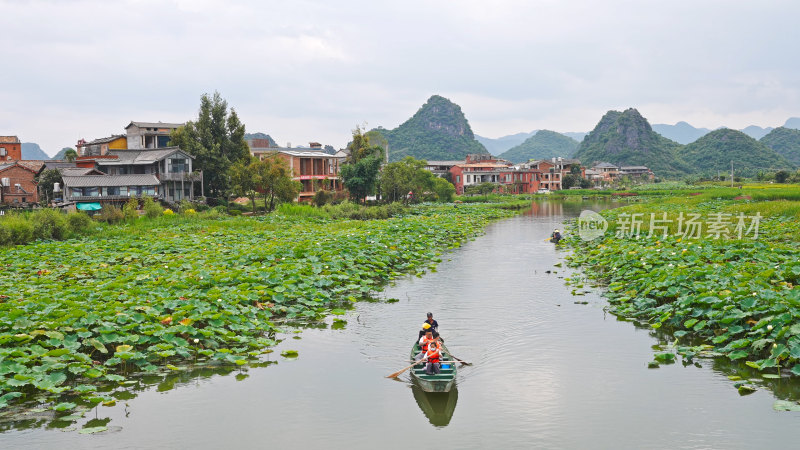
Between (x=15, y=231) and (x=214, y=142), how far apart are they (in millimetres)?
26439

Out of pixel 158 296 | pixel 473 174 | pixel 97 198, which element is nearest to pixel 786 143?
pixel 473 174

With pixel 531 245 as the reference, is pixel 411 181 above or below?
above

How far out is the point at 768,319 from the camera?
34.2ft

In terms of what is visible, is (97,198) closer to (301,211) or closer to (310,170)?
(301,211)

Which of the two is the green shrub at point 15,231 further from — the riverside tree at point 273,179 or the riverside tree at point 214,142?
the riverside tree at point 214,142

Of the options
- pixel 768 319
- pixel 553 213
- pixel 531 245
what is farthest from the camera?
pixel 553 213

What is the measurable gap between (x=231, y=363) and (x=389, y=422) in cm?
370

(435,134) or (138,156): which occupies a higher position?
(435,134)

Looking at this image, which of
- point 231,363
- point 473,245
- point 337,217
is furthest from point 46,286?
point 337,217

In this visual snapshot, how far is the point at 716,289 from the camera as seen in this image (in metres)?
12.5

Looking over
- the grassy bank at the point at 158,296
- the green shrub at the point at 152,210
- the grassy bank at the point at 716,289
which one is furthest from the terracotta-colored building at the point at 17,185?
the grassy bank at the point at 716,289

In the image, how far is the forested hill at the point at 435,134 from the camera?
152750mm

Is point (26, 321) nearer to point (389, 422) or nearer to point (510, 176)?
point (389, 422)

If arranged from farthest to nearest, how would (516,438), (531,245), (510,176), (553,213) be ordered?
(510,176) → (553,213) → (531,245) → (516,438)
